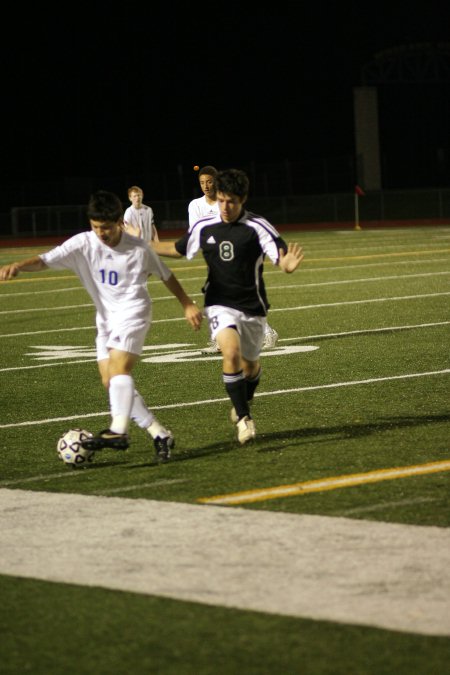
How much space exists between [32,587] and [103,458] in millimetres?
3111

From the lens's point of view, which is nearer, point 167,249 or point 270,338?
point 167,249

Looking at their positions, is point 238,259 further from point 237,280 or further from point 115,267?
point 115,267

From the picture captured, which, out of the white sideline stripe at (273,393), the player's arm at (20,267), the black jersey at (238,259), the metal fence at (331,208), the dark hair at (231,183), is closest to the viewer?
the player's arm at (20,267)

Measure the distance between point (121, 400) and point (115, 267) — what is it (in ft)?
2.65

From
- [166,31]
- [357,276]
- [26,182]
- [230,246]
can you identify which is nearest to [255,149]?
[166,31]

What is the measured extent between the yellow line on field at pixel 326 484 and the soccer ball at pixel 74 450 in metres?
1.30

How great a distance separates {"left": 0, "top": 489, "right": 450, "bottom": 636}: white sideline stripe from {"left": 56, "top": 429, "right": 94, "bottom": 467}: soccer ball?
3.46 ft

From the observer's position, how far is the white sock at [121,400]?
7.91m

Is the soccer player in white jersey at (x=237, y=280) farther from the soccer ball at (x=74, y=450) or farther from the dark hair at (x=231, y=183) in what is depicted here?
the soccer ball at (x=74, y=450)

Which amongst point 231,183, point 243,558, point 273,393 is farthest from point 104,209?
point 273,393

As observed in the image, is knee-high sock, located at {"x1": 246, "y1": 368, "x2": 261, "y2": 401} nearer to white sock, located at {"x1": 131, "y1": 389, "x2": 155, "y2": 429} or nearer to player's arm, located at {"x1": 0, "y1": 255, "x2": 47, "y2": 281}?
white sock, located at {"x1": 131, "y1": 389, "x2": 155, "y2": 429}

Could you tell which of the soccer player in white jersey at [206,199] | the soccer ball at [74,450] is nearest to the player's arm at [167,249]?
the soccer ball at [74,450]

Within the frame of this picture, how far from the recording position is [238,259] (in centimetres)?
890

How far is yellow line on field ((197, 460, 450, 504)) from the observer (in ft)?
23.1
